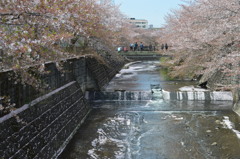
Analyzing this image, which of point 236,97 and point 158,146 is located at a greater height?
point 236,97

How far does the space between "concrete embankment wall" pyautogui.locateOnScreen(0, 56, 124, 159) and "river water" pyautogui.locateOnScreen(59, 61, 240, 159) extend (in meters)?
0.44

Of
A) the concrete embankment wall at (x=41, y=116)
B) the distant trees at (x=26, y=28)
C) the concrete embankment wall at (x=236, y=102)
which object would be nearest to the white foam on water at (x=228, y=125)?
the concrete embankment wall at (x=236, y=102)

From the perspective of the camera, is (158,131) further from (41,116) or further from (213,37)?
(213,37)

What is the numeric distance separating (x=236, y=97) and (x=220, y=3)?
3.91 meters

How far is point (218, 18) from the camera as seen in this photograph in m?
11.1

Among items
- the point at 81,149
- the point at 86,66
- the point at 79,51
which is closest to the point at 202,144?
the point at 81,149

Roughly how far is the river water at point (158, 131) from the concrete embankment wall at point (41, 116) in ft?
1.45

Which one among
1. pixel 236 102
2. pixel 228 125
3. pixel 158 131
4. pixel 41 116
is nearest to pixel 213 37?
pixel 236 102

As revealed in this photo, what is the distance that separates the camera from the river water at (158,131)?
7.49m

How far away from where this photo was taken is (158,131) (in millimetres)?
9242

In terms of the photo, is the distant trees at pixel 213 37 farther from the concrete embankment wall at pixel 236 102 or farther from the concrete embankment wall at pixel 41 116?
the concrete embankment wall at pixel 41 116

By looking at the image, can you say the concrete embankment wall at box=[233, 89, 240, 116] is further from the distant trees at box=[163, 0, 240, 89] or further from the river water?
the distant trees at box=[163, 0, 240, 89]

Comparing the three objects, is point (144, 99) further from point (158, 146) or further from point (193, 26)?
point (158, 146)

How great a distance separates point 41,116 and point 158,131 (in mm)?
3953
